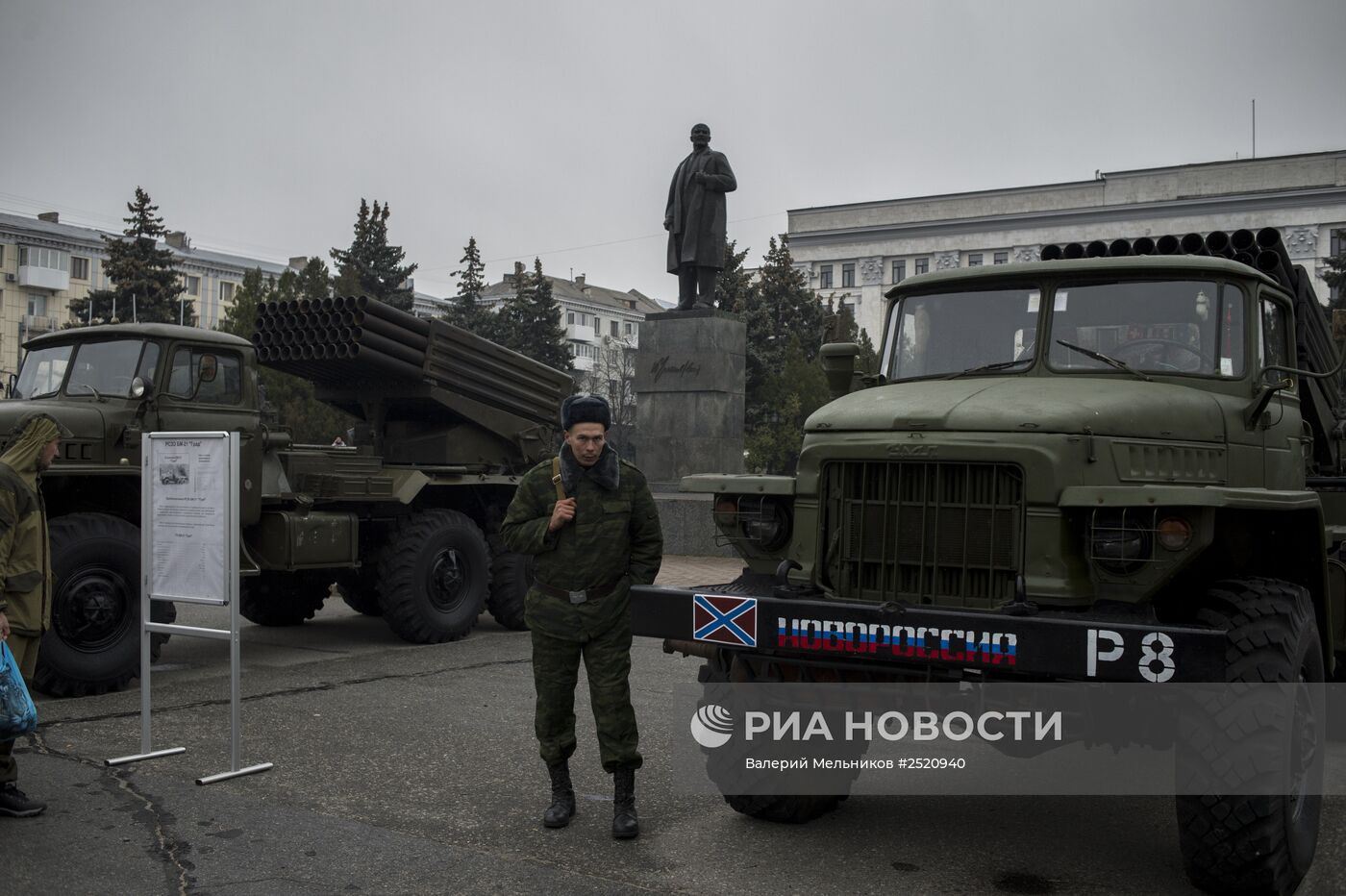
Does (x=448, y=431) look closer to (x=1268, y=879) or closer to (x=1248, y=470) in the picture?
(x=1248, y=470)

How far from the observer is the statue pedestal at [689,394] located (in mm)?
18969

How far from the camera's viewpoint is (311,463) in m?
10.1

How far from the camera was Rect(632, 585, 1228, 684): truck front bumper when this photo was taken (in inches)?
171

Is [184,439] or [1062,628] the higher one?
[184,439]

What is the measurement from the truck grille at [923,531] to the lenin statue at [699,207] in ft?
45.3

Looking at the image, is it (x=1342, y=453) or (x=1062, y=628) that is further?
(x=1342, y=453)

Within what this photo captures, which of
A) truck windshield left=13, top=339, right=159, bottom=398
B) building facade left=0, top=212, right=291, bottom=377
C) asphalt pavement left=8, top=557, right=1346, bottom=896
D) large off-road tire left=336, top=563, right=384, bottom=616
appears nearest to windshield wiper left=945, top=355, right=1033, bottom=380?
asphalt pavement left=8, top=557, right=1346, bottom=896

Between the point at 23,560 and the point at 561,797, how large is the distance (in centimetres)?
261

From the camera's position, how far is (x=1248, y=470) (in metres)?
5.61

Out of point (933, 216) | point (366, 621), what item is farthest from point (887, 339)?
point (933, 216)

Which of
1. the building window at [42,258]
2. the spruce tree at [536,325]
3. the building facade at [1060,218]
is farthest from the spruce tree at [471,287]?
the building window at [42,258]

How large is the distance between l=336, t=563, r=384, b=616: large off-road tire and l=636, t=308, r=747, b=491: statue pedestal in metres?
7.24

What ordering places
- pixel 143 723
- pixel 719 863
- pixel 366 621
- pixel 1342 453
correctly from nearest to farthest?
pixel 719 863
pixel 143 723
pixel 1342 453
pixel 366 621

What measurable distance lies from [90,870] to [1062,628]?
12.0 feet
